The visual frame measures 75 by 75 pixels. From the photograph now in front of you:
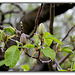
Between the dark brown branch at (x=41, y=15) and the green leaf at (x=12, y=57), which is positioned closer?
the green leaf at (x=12, y=57)

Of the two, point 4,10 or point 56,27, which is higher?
point 4,10

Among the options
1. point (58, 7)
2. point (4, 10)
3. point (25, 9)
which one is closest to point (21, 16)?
point (25, 9)

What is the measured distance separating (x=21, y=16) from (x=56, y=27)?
0.79 m

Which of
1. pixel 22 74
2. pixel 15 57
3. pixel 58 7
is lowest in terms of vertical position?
pixel 22 74

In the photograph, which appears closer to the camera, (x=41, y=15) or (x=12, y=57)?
(x=12, y=57)

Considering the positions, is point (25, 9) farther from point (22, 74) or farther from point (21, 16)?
point (22, 74)

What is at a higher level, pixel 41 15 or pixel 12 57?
pixel 41 15

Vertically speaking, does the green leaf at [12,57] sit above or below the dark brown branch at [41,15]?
below

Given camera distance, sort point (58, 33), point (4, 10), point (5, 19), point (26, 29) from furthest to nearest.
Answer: point (58, 33) → point (5, 19) → point (4, 10) → point (26, 29)

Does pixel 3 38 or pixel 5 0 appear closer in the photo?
pixel 3 38

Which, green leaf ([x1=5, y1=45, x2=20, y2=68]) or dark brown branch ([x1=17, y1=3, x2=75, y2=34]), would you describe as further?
dark brown branch ([x1=17, y1=3, x2=75, y2=34])

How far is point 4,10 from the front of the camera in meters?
1.36

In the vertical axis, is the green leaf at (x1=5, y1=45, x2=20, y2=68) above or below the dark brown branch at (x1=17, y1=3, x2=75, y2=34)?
below

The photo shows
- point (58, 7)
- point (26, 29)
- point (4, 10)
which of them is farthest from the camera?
point (4, 10)
